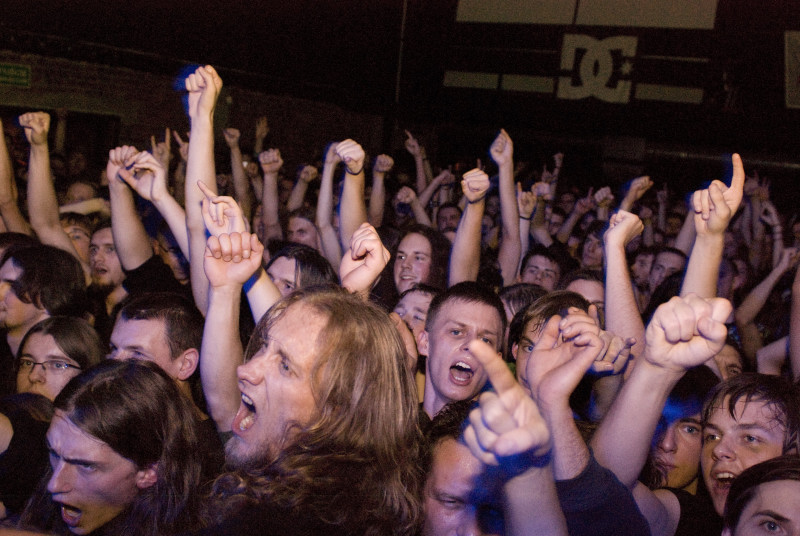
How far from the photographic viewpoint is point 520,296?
10.6ft

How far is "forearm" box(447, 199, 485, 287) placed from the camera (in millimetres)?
3301

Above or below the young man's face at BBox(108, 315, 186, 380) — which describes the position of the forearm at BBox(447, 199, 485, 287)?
above

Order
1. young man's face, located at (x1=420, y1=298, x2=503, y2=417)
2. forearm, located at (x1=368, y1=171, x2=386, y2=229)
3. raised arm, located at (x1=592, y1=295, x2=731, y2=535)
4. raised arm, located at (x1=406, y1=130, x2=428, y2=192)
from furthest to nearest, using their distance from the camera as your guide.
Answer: raised arm, located at (x1=406, y1=130, x2=428, y2=192)
forearm, located at (x1=368, y1=171, x2=386, y2=229)
young man's face, located at (x1=420, y1=298, x2=503, y2=417)
raised arm, located at (x1=592, y1=295, x2=731, y2=535)

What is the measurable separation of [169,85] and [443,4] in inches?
226

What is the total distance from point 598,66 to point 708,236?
1109cm

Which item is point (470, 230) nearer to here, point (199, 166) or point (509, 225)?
point (509, 225)

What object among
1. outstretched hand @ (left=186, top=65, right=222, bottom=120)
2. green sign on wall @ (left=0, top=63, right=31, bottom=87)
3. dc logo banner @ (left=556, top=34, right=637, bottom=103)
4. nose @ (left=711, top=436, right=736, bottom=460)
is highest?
dc logo banner @ (left=556, top=34, right=637, bottom=103)

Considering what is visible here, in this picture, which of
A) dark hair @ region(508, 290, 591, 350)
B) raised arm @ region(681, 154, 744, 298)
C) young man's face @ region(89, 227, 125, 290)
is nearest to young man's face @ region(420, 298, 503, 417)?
dark hair @ region(508, 290, 591, 350)

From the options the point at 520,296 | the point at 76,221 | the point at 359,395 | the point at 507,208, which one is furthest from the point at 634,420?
the point at 76,221

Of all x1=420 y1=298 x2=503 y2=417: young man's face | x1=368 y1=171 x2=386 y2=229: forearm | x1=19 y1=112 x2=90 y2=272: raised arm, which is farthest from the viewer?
x1=368 y1=171 x2=386 y2=229: forearm

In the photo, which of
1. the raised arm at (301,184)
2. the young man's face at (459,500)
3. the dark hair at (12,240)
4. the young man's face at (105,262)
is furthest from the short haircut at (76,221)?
the young man's face at (459,500)

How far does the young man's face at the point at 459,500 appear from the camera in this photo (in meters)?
1.74

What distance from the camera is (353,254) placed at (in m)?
2.27

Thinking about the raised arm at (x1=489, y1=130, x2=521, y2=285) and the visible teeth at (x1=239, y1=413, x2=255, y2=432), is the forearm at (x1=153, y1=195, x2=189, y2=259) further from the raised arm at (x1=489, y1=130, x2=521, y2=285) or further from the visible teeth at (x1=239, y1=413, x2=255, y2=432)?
the raised arm at (x1=489, y1=130, x2=521, y2=285)
